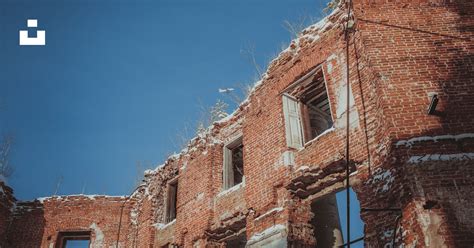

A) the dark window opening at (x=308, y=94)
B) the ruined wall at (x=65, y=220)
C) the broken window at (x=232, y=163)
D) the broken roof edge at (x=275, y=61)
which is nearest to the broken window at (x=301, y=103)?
the dark window opening at (x=308, y=94)

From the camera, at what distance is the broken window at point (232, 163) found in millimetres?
11258

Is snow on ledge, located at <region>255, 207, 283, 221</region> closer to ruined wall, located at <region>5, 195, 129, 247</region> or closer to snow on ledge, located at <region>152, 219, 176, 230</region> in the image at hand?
snow on ledge, located at <region>152, 219, 176, 230</region>

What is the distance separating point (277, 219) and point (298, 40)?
444 cm

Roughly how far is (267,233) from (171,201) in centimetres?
587

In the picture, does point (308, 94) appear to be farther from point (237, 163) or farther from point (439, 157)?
point (439, 157)

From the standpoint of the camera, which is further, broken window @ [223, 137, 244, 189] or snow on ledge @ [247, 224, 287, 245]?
broken window @ [223, 137, 244, 189]

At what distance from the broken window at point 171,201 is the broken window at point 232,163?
2.40 meters

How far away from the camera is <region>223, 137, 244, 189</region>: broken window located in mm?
11258

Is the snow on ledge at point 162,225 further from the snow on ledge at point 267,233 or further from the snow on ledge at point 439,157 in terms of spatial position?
the snow on ledge at point 439,157

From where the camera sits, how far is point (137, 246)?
13.4m

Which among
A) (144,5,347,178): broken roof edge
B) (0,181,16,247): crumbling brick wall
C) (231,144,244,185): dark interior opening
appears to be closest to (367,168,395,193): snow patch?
(144,5,347,178): broken roof edge

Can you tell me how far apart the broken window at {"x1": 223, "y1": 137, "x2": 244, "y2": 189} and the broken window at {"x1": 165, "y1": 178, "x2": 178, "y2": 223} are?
240 cm

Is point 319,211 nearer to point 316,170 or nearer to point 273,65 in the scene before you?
point 316,170

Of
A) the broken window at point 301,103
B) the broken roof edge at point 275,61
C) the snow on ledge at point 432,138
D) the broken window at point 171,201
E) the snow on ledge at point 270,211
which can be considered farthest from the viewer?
the broken window at point 171,201
